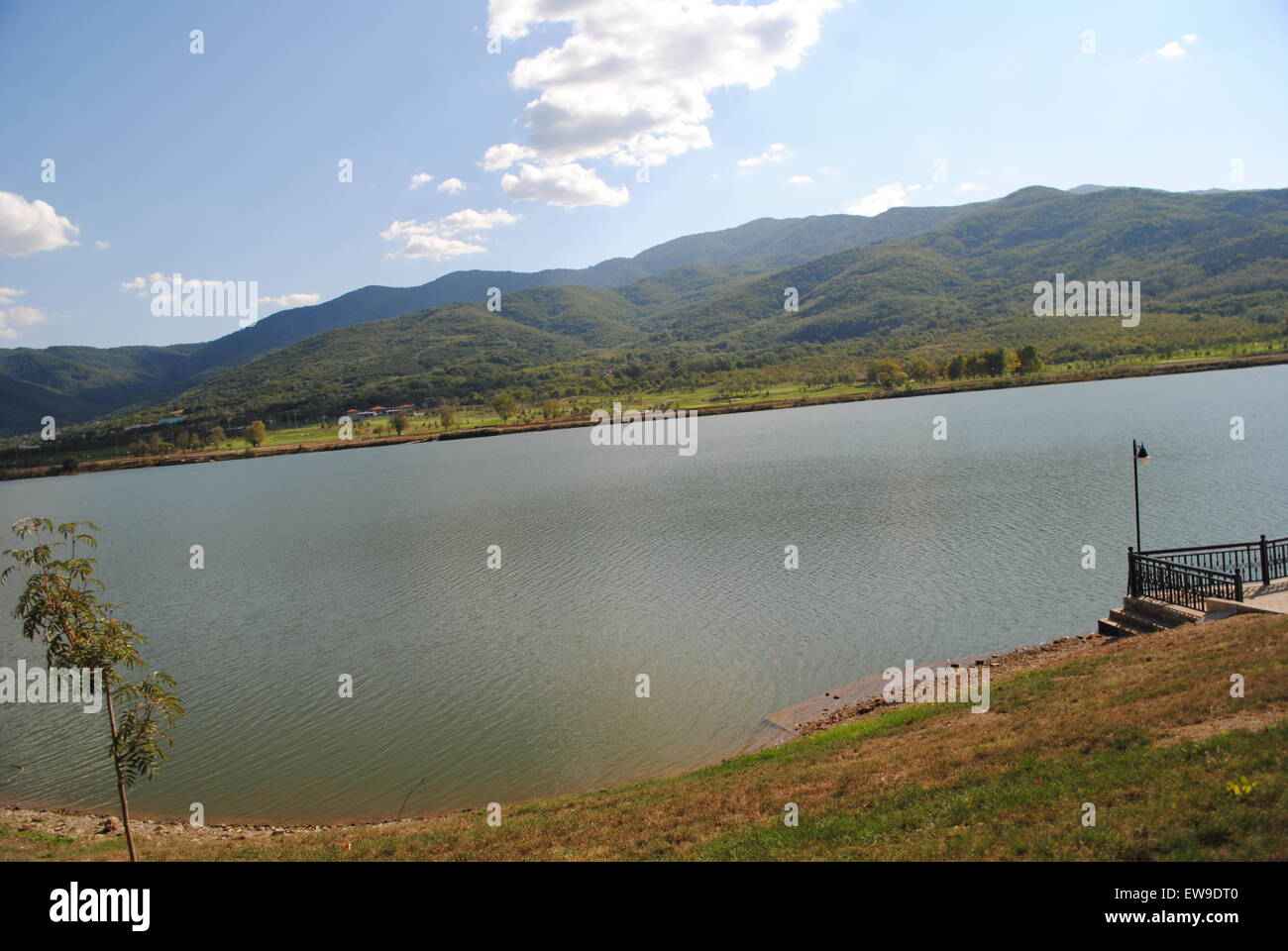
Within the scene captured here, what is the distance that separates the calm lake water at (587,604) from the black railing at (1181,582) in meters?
3.18

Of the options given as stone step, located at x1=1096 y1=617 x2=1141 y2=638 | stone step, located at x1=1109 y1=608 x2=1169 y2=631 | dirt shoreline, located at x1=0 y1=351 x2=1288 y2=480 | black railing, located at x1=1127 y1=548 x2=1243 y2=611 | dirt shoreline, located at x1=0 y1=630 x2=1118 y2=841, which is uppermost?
dirt shoreline, located at x1=0 y1=351 x2=1288 y2=480

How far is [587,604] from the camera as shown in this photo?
28.7 metres

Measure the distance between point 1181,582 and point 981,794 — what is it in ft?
41.2

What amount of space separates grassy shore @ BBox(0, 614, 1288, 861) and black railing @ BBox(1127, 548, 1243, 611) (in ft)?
6.94

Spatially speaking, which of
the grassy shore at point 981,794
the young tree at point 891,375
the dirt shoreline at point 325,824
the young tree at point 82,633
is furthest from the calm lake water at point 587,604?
the young tree at point 891,375

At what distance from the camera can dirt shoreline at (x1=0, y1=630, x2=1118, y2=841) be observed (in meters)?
14.8

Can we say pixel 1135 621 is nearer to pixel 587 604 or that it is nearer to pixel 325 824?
pixel 587 604

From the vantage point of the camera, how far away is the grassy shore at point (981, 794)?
6906 millimetres

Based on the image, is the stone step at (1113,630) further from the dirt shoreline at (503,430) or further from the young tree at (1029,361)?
the young tree at (1029,361)

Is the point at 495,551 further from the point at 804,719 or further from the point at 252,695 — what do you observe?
the point at 804,719

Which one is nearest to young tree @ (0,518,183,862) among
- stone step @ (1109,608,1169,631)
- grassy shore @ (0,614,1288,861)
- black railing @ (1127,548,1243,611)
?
grassy shore @ (0,614,1288,861)

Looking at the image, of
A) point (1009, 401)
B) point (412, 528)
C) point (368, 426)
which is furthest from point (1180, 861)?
point (368, 426)

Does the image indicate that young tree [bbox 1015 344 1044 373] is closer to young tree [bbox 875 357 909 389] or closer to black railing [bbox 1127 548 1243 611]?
young tree [bbox 875 357 909 389]

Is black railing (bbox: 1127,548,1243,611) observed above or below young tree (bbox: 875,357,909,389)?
below
